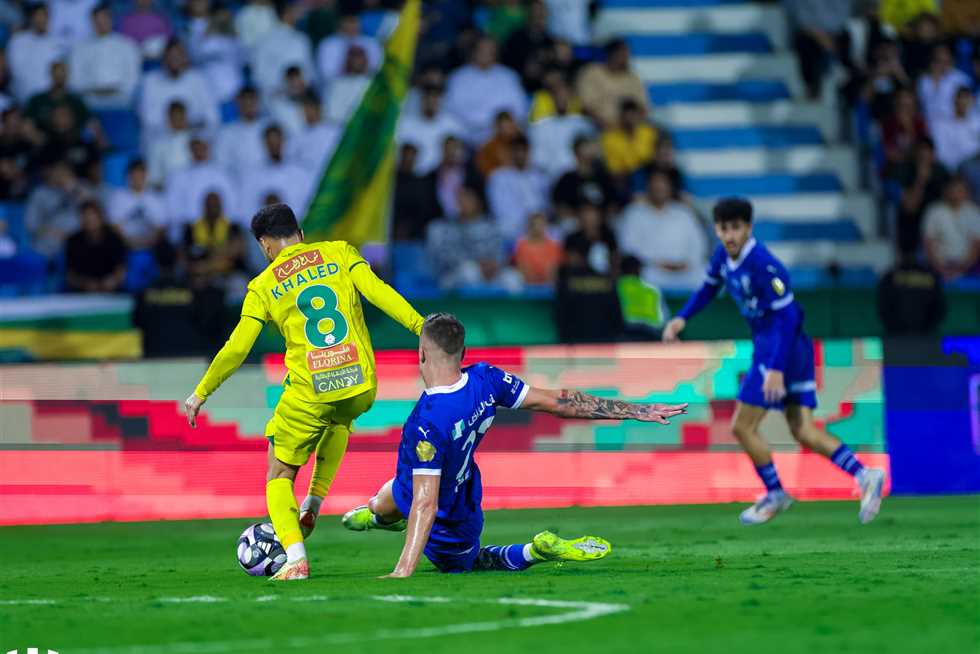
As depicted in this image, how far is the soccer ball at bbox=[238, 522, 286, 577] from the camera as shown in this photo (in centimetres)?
928

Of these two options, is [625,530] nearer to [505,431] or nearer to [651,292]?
[505,431]

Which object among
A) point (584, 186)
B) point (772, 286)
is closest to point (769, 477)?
point (772, 286)

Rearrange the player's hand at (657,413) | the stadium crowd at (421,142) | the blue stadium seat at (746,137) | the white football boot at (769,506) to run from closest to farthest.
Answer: the player's hand at (657,413) → the white football boot at (769,506) → the stadium crowd at (421,142) → the blue stadium seat at (746,137)

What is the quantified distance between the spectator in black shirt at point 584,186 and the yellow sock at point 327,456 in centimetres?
844

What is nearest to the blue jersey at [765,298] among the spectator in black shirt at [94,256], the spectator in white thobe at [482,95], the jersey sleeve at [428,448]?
the jersey sleeve at [428,448]

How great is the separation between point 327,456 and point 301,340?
0.91 metres

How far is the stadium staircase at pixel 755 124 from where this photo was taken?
2017cm

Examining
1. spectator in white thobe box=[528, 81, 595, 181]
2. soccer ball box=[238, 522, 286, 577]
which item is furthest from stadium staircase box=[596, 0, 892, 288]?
soccer ball box=[238, 522, 286, 577]

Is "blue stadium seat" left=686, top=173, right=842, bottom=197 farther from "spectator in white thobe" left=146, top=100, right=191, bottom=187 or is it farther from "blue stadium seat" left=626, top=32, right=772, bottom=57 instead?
"spectator in white thobe" left=146, top=100, right=191, bottom=187

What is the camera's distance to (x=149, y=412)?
1429 cm

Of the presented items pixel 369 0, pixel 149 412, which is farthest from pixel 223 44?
pixel 149 412

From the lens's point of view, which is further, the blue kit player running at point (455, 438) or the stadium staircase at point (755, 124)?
the stadium staircase at point (755, 124)

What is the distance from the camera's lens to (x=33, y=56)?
1905 centimetres

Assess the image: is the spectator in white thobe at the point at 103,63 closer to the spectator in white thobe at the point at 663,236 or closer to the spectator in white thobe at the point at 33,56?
the spectator in white thobe at the point at 33,56
